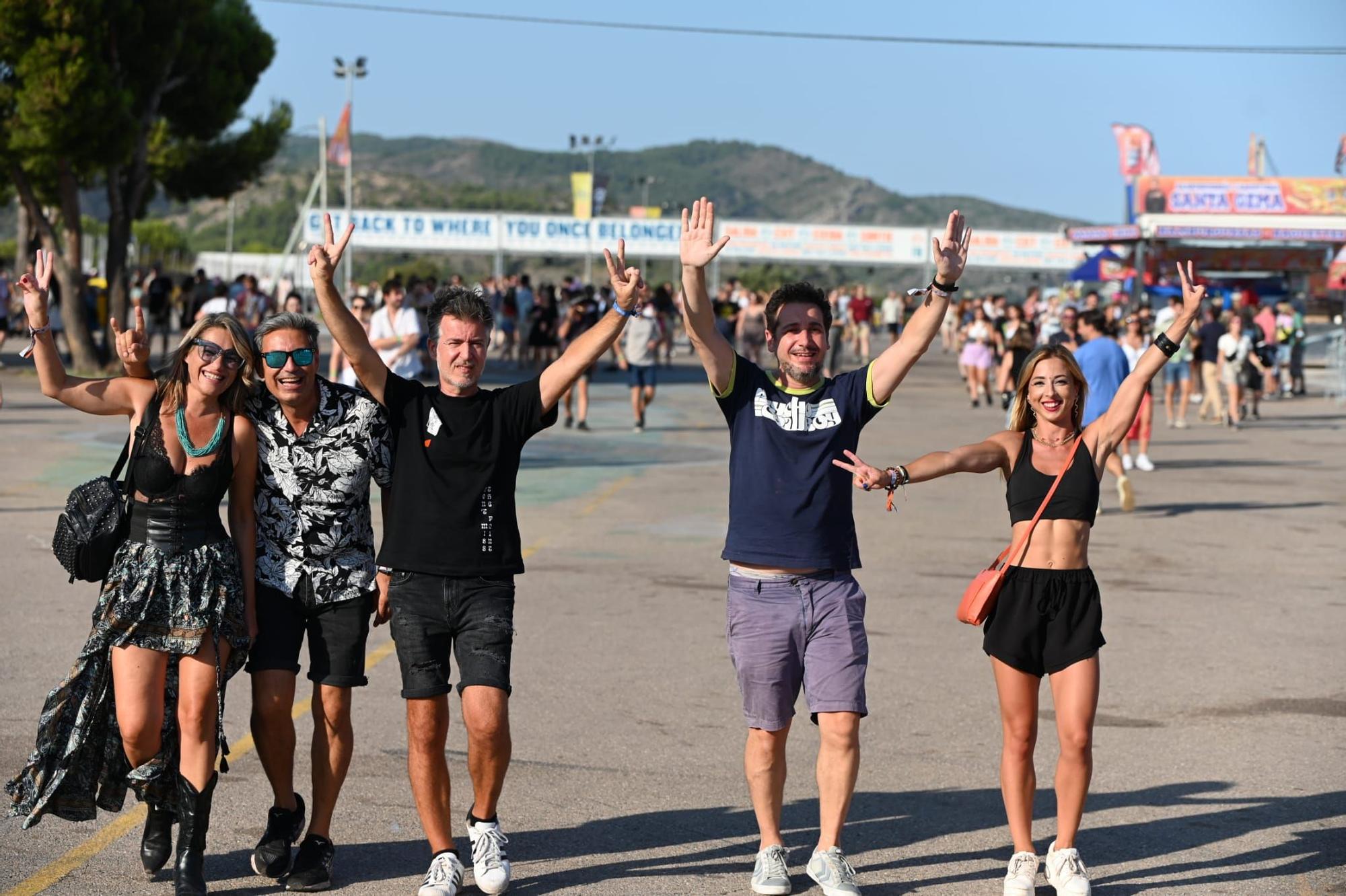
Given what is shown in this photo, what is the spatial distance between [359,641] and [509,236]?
165 ft

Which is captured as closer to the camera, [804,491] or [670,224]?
[804,491]

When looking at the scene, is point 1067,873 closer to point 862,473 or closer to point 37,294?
point 862,473

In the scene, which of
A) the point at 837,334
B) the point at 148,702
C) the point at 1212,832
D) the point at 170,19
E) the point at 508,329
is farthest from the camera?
the point at 508,329

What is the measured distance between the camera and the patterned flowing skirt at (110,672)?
4898 millimetres

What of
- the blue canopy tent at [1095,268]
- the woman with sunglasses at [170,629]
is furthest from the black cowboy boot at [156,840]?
the blue canopy tent at [1095,268]

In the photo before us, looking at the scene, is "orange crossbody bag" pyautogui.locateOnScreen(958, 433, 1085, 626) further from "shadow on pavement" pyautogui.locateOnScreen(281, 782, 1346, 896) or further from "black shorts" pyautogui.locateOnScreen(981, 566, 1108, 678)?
"shadow on pavement" pyautogui.locateOnScreen(281, 782, 1346, 896)

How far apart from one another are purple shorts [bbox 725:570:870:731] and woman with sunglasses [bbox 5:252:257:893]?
156cm

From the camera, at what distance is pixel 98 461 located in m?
16.2

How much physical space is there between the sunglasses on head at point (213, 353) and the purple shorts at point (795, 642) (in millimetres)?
1740

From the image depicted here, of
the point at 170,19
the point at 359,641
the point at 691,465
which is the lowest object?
the point at 691,465

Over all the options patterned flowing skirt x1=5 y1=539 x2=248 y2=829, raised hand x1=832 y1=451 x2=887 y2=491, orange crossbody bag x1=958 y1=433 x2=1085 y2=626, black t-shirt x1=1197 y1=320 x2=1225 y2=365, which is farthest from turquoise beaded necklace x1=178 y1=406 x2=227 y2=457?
black t-shirt x1=1197 y1=320 x2=1225 y2=365

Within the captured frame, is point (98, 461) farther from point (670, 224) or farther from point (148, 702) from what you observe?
point (670, 224)

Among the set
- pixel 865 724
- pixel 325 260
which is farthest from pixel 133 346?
pixel 865 724

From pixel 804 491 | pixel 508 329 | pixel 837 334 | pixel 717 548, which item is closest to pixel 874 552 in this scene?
pixel 717 548
